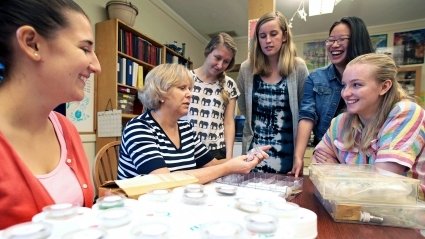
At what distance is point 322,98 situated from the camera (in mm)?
1448

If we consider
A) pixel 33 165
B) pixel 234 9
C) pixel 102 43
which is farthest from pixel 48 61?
pixel 234 9

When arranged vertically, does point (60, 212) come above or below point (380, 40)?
below

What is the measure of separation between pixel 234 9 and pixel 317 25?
1.47 meters

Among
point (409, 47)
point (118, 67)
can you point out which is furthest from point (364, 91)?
point (409, 47)

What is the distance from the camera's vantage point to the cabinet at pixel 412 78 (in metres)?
4.09

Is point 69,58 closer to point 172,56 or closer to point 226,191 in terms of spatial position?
point 226,191

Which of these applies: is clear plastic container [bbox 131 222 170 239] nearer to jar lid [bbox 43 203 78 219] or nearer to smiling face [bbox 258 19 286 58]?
jar lid [bbox 43 203 78 219]

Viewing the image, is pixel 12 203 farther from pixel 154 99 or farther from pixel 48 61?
pixel 154 99

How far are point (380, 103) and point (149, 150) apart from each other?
0.91 meters

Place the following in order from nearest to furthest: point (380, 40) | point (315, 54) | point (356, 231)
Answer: point (356, 231) < point (380, 40) < point (315, 54)

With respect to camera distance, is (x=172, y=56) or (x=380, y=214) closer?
(x=380, y=214)

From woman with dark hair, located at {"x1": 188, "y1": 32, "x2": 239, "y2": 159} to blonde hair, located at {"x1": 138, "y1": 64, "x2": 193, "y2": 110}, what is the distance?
414 mm

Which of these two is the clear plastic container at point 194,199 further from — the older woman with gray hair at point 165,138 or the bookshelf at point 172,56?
the bookshelf at point 172,56

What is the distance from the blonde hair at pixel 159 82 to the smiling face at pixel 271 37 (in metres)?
0.57
